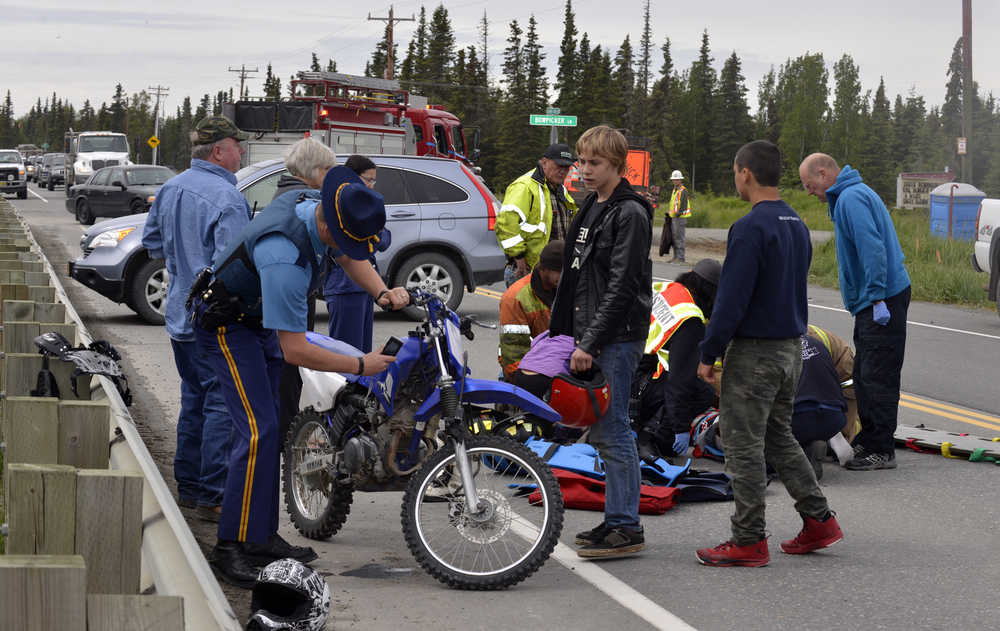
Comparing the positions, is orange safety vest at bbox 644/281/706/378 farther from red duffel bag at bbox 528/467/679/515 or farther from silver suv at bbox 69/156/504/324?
silver suv at bbox 69/156/504/324

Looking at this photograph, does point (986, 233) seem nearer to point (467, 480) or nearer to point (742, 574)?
point (742, 574)

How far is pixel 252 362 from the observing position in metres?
5.22


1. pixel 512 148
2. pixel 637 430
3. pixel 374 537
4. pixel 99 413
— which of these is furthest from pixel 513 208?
pixel 512 148

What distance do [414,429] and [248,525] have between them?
87 cm

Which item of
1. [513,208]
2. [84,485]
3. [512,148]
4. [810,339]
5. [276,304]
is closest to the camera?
[84,485]

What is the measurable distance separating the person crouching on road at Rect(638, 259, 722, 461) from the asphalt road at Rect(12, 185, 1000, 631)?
1.31 feet

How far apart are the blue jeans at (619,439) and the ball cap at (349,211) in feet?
4.58

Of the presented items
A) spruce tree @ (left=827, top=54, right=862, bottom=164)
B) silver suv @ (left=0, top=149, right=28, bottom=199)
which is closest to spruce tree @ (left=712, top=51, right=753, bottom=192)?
spruce tree @ (left=827, top=54, right=862, bottom=164)

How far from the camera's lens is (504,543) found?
5.46 metres

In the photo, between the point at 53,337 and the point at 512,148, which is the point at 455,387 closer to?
the point at 53,337

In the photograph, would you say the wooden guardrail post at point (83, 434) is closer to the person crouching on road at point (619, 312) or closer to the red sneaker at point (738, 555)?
the person crouching on road at point (619, 312)

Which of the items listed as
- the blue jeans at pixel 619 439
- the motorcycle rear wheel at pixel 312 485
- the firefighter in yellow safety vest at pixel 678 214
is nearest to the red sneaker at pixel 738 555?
the blue jeans at pixel 619 439

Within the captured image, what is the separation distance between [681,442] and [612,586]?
2.65 metres

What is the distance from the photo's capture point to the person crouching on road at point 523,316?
329 inches
